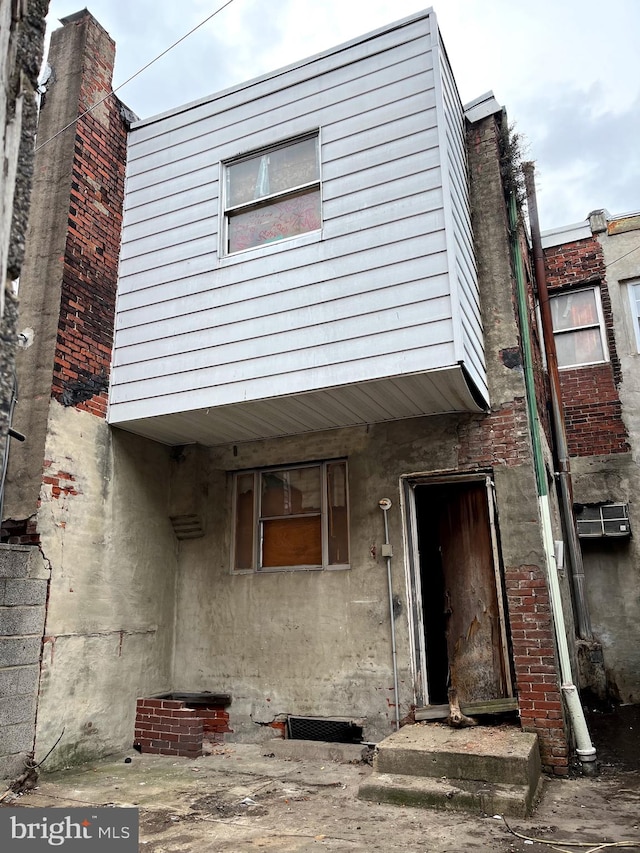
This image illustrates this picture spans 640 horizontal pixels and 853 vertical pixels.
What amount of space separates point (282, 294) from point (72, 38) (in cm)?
410

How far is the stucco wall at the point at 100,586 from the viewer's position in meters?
5.60

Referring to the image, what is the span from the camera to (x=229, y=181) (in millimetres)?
6629

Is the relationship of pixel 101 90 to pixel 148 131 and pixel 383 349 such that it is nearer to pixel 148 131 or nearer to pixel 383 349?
pixel 148 131

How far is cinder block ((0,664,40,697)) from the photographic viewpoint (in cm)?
502

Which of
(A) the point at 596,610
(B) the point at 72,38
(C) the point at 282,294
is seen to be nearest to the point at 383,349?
(C) the point at 282,294

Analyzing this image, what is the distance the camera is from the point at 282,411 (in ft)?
20.1

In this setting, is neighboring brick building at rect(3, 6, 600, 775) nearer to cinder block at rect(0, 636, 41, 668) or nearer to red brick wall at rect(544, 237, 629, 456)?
cinder block at rect(0, 636, 41, 668)

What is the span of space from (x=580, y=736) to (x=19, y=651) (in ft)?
15.9

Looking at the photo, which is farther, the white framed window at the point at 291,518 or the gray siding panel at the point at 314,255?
the white framed window at the point at 291,518

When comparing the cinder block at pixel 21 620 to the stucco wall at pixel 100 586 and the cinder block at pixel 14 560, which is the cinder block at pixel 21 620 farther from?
the cinder block at pixel 14 560

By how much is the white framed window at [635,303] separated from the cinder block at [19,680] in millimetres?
9098

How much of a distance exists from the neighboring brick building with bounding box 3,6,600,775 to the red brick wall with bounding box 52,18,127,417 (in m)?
0.03

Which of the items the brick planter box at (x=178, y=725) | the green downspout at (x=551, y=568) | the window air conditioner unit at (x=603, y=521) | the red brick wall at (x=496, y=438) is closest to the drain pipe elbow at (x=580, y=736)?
the green downspout at (x=551, y=568)

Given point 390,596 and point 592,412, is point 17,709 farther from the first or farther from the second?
point 592,412
